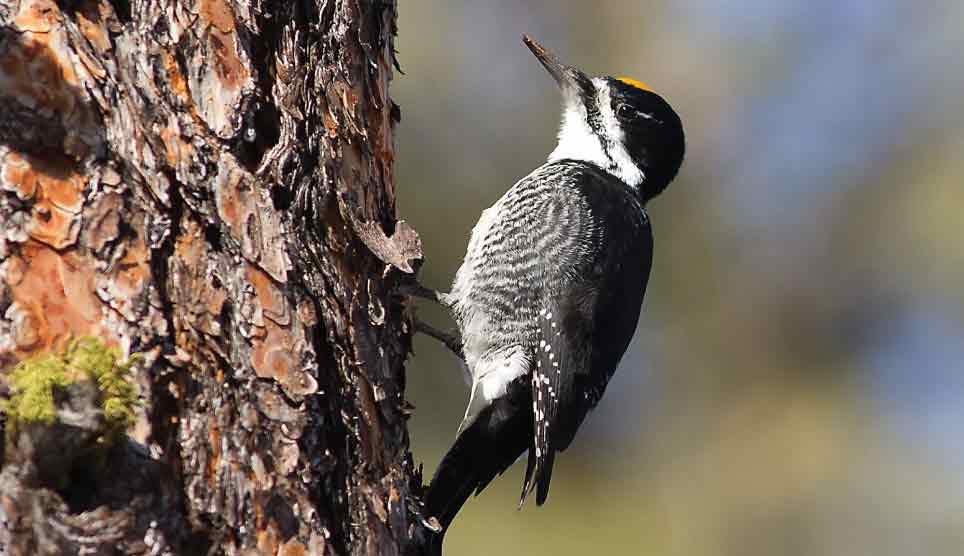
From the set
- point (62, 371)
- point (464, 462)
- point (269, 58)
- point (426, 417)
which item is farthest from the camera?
A: point (426, 417)

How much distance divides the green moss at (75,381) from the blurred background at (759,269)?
478 centimetres

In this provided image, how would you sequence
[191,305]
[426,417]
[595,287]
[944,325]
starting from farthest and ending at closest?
[944,325] < [426,417] < [595,287] < [191,305]

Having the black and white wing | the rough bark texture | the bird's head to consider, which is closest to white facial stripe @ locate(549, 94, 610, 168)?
the bird's head

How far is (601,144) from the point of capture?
5188mm

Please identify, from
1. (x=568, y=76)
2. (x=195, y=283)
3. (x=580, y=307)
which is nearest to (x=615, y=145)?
(x=568, y=76)

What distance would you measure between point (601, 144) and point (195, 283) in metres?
3.01

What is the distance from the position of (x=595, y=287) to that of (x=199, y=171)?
210 cm

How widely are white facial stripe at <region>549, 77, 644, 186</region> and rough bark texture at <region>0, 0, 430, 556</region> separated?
2445 millimetres

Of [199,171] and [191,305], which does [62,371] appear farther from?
[199,171]

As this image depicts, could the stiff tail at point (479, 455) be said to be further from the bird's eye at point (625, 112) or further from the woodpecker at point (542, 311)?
the bird's eye at point (625, 112)

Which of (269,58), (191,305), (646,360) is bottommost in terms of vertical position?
(646,360)

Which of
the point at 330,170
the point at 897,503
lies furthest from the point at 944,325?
the point at 330,170

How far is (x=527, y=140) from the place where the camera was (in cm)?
764

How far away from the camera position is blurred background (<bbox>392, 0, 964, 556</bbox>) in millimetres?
7199
